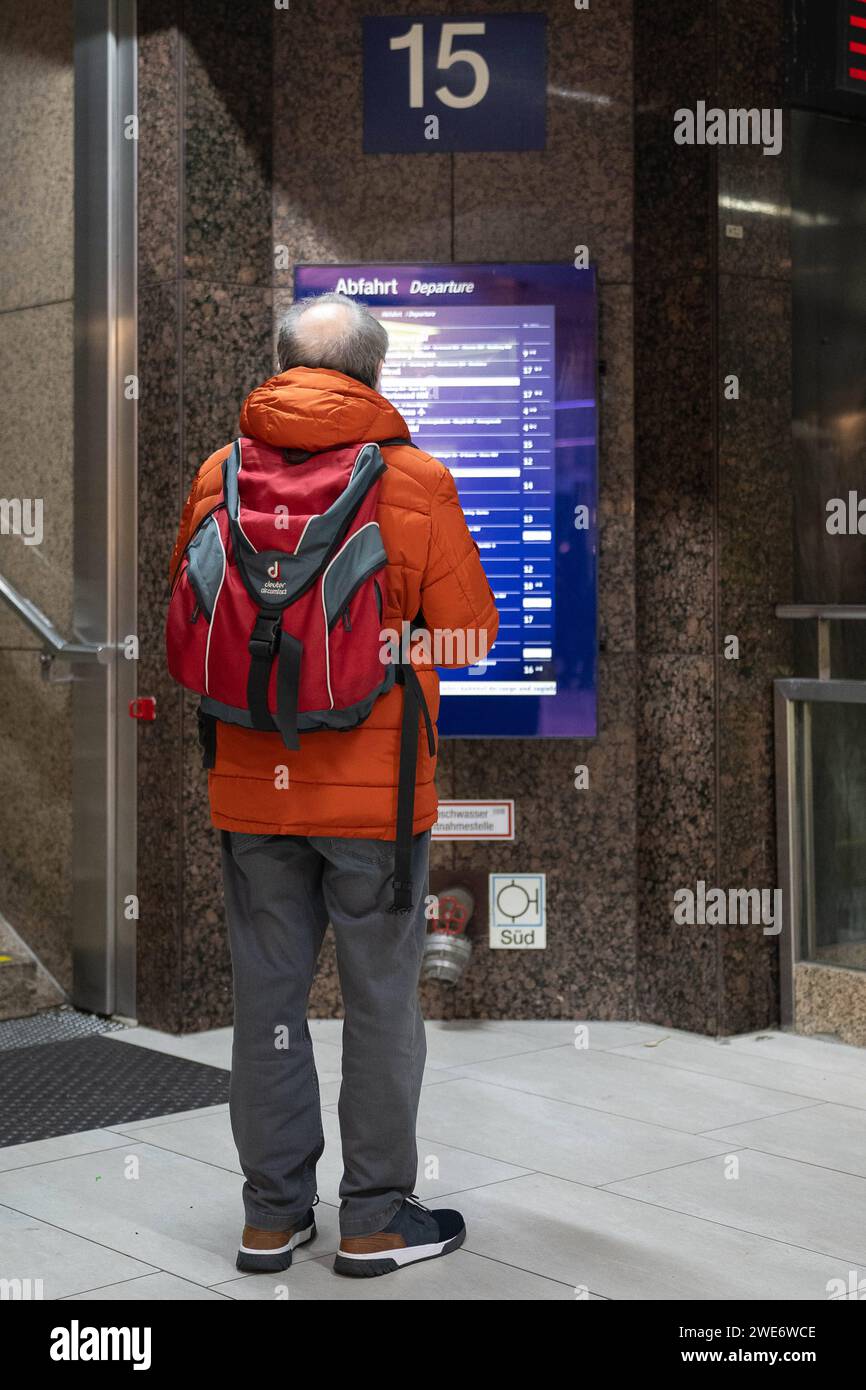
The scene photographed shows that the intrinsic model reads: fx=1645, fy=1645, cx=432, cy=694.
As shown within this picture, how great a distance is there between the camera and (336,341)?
10.6 feet

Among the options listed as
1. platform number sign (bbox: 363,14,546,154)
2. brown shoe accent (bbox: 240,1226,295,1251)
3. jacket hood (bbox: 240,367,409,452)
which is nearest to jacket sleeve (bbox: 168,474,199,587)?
jacket hood (bbox: 240,367,409,452)

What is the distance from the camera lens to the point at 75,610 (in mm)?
5539

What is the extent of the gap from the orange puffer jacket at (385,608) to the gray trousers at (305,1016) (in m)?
0.06

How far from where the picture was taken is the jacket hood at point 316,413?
3.08 m

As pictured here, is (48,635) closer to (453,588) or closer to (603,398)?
(603,398)

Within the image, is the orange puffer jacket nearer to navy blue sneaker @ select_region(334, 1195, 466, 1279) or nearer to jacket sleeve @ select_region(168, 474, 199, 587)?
jacket sleeve @ select_region(168, 474, 199, 587)

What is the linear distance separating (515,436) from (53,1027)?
2.44m

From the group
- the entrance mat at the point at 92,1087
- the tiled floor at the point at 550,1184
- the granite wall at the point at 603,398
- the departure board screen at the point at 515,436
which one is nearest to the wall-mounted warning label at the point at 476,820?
the granite wall at the point at 603,398

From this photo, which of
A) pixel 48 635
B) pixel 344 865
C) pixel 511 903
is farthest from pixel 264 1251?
pixel 48 635

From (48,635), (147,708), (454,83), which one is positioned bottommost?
(147,708)

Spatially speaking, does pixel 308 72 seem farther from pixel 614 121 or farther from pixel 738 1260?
pixel 738 1260

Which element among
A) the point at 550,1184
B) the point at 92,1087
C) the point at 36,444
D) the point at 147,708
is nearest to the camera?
the point at 550,1184

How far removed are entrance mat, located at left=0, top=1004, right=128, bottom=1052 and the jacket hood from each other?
272cm

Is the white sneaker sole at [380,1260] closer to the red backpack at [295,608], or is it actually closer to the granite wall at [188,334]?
the red backpack at [295,608]
